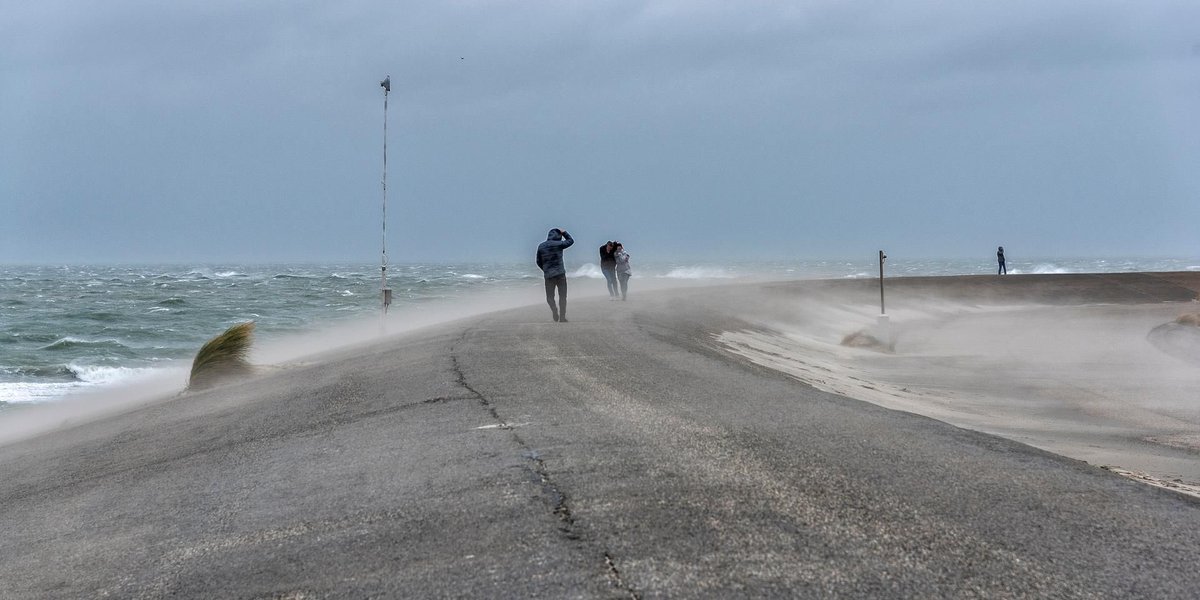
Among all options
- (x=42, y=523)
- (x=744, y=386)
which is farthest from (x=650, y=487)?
(x=744, y=386)

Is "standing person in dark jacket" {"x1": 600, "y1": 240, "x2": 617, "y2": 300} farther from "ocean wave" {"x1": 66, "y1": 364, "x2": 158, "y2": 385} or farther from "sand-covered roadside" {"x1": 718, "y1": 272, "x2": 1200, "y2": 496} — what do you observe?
"ocean wave" {"x1": 66, "y1": 364, "x2": 158, "y2": 385}

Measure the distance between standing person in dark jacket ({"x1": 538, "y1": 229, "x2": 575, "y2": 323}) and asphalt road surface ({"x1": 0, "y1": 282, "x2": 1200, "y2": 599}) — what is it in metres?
8.78

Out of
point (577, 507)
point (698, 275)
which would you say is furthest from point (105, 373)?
point (698, 275)

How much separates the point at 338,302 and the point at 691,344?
115ft

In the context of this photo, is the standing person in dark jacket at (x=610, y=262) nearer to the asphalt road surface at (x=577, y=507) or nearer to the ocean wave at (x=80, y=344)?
the ocean wave at (x=80, y=344)

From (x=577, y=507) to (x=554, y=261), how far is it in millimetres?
13237

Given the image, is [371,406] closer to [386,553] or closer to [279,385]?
[279,385]

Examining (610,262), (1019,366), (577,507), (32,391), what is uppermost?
(610,262)

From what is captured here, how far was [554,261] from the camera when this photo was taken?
58.5 feet

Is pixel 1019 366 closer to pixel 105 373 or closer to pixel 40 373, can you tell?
pixel 105 373

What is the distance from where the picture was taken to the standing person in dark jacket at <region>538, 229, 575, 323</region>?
17.6 m

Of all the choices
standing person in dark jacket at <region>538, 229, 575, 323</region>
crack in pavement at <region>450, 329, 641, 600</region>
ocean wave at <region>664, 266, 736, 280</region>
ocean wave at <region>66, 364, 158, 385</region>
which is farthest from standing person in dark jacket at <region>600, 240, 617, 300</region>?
ocean wave at <region>664, 266, 736, 280</region>

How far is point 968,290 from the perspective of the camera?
42906 millimetres

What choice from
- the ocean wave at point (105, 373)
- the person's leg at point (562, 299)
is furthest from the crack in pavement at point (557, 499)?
the ocean wave at point (105, 373)
